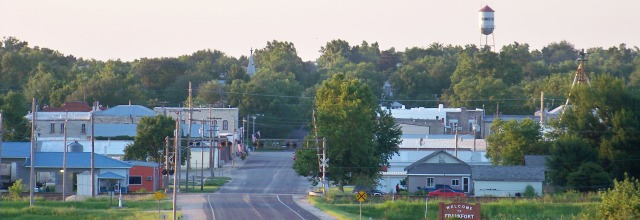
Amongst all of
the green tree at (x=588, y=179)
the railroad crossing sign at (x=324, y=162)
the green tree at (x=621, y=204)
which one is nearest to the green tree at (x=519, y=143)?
the green tree at (x=588, y=179)

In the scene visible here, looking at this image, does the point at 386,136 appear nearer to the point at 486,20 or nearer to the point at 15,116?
the point at 15,116

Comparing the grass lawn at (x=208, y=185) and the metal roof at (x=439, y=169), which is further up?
the metal roof at (x=439, y=169)

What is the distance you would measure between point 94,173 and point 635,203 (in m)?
45.2

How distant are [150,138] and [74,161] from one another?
42.3 ft

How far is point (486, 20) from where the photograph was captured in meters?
164

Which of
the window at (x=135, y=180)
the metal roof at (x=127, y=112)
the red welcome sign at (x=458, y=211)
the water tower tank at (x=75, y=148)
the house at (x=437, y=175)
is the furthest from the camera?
the metal roof at (x=127, y=112)

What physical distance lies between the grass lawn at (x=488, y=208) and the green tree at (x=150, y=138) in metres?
28.5

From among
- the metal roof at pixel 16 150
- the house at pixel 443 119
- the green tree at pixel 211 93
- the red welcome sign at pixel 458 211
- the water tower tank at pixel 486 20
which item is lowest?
the red welcome sign at pixel 458 211

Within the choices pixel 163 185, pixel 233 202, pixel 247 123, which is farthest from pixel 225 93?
pixel 233 202

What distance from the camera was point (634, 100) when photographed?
9012cm

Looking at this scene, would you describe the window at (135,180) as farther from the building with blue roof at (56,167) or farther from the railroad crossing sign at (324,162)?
the railroad crossing sign at (324,162)

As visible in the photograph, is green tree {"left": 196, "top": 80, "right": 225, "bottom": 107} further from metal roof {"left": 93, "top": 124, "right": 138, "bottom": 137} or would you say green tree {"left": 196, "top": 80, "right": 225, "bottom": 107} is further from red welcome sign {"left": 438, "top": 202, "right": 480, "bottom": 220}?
red welcome sign {"left": 438, "top": 202, "right": 480, "bottom": 220}

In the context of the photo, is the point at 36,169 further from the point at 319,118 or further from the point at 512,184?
the point at 512,184

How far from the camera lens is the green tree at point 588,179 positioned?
80.8 metres
